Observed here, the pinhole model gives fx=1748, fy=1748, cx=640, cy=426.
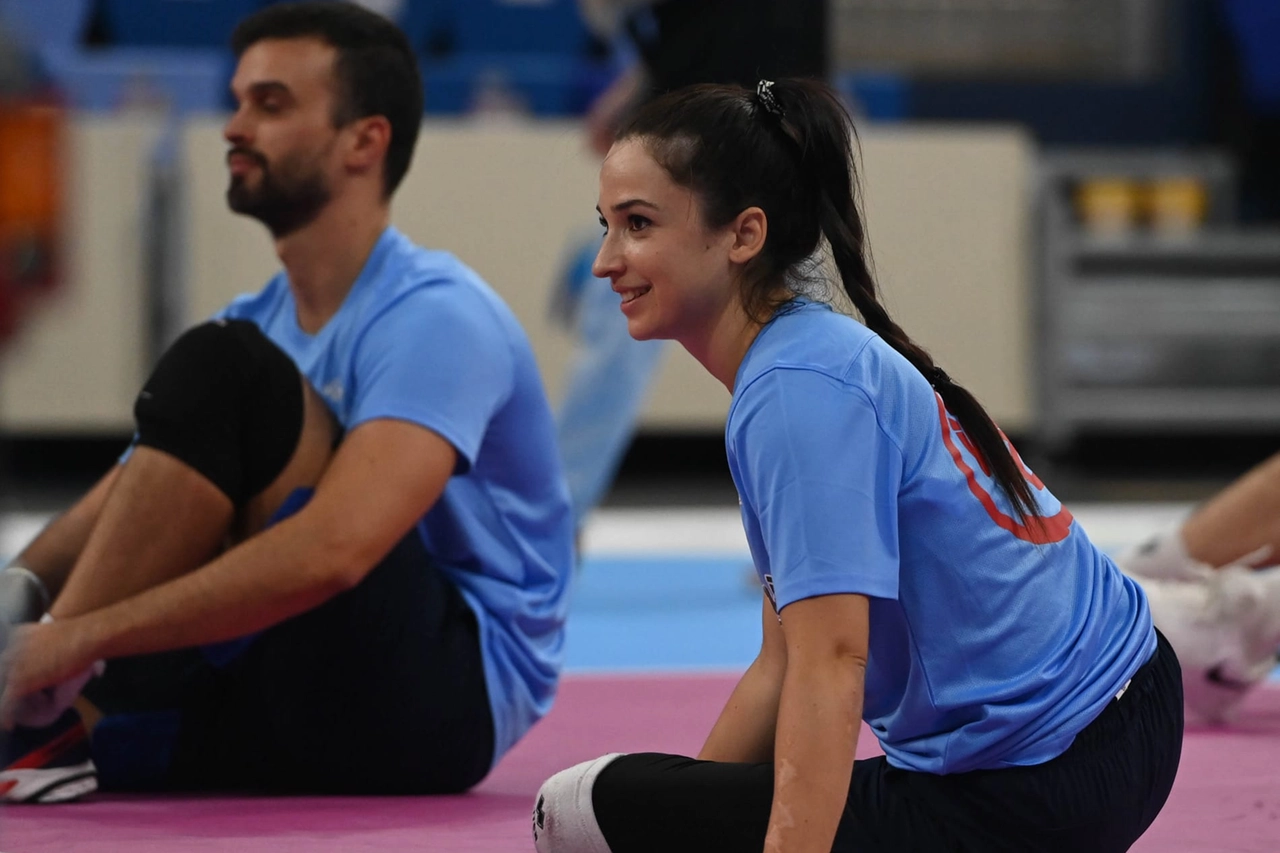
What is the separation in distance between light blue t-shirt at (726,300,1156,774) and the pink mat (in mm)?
450

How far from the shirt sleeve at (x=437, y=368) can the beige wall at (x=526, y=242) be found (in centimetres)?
369

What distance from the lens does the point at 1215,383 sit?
21.9ft

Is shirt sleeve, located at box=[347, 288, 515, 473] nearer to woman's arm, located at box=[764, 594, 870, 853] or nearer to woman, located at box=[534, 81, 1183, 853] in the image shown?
woman, located at box=[534, 81, 1183, 853]

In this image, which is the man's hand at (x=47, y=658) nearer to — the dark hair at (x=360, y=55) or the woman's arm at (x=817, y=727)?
the dark hair at (x=360, y=55)

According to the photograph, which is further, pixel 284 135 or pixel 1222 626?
pixel 1222 626

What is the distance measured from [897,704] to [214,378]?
2.62ft

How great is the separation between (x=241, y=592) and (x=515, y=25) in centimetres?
552

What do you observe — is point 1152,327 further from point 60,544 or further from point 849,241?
point 849,241

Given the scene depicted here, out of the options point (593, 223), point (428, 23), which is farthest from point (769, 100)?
point (428, 23)

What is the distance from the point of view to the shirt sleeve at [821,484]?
4.17 ft

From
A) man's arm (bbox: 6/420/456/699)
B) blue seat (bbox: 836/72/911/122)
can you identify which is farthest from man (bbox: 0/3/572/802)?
blue seat (bbox: 836/72/911/122)

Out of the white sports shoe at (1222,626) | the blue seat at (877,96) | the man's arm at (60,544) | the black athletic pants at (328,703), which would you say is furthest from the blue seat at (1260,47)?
the man's arm at (60,544)

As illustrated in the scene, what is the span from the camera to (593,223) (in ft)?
18.7

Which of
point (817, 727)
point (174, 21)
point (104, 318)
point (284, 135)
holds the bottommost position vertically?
point (104, 318)
